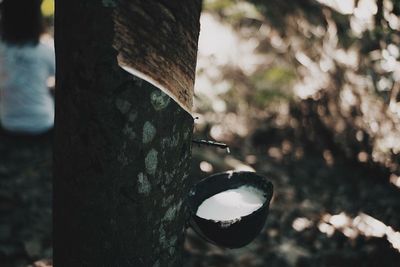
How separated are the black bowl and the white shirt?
2502mm

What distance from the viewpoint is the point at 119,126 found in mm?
1155

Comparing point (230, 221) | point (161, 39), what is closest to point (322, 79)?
point (230, 221)

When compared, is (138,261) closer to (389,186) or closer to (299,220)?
(299,220)

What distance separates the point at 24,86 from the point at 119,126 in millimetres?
2928

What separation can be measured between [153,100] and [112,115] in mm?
133

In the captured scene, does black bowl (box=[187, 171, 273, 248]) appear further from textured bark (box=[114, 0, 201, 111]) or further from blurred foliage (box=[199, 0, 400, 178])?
blurred foliage (box=[199, 0, 400, 178])

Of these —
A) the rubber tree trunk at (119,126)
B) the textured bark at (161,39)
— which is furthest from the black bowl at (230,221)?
the textured bark at (161,39)

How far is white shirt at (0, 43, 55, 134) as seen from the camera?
142 inches

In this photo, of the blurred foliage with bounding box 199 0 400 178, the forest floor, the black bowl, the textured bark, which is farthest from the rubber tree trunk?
the blurred foliage with bounding box 199 0 400 178

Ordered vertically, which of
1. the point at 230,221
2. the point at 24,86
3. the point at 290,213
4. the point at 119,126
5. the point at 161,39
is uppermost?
the point at 161,39

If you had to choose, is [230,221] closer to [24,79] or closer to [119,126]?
[119,126]

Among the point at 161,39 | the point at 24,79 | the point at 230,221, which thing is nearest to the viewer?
the point at 161,39

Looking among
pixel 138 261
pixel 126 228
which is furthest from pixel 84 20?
pixel 138 261

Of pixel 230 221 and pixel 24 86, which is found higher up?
pixel 230 221
